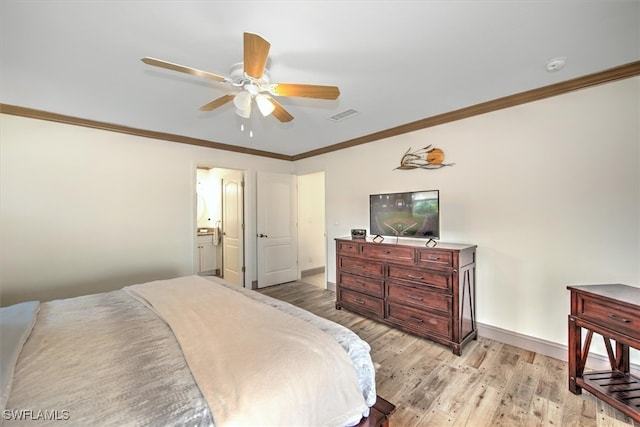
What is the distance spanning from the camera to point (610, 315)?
66.4 inches

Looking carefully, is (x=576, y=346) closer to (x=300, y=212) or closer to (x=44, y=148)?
(x=300, y=212)

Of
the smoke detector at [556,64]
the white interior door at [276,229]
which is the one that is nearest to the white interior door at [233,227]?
the white interior door at [276,229]

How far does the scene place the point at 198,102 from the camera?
262 cm

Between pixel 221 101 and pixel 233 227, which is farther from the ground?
pixel 221 101

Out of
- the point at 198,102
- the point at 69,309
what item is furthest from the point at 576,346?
the point at 198,102

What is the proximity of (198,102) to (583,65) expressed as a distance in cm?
339

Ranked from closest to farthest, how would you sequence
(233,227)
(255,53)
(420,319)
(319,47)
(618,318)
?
1. (255,53)
2. (618,318)
3. (319,47)
4. (420,319)
5. (233,227)

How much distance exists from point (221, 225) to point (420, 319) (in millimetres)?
4061

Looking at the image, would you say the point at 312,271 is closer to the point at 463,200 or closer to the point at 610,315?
the point at 463,200

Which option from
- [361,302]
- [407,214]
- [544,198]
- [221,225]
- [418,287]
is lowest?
[361,302]

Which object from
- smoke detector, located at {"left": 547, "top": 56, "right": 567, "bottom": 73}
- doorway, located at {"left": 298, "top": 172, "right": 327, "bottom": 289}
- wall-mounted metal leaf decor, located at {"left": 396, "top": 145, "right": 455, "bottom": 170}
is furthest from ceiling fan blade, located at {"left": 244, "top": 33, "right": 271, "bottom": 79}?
doorway, located at {"left": 298, "top": 172, "right": 327, "bottom": 289}

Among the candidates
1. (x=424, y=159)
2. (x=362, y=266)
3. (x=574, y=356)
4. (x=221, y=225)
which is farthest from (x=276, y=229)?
(x=574, y=356)

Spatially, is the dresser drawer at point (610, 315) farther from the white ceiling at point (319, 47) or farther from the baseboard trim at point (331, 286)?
the baseboard trim at point (331, 286)

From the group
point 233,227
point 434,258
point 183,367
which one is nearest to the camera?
point 183,367
